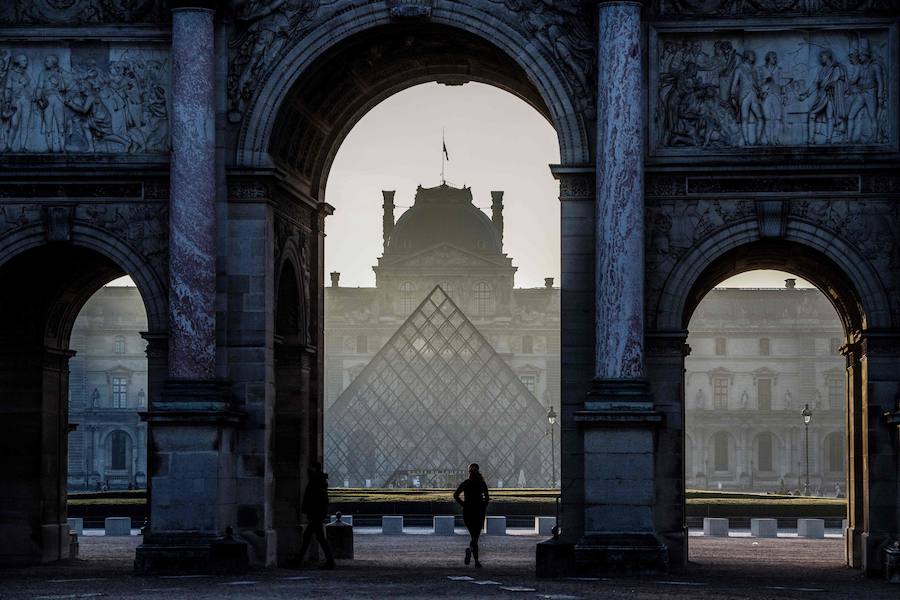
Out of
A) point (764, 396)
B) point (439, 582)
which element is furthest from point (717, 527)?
point (764, 396)

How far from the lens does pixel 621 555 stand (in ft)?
92.4

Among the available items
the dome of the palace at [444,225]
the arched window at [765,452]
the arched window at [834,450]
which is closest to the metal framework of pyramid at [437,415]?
the arched window at [765,452]

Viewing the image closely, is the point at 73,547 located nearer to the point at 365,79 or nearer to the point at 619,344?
the point at 365,79

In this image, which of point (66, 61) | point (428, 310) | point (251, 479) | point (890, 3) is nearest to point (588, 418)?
point (251, 479)

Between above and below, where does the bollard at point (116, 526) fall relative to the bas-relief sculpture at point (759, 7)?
below

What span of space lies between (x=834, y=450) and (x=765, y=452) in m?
4.43

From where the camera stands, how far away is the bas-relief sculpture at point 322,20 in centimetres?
2994

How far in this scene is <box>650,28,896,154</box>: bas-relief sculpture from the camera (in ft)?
98.0

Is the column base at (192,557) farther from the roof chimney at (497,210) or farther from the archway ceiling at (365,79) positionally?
the roof chimney at (497,210)

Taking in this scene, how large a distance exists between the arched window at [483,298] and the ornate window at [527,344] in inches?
128

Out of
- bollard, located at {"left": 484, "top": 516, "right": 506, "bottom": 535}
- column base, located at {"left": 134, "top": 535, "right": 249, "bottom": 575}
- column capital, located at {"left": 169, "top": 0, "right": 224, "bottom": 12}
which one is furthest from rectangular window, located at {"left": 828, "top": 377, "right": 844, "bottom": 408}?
column base, located at {"left": 134, "top": 535, "right": 249, "bottom": 575}

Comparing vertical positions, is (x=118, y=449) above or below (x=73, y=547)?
above

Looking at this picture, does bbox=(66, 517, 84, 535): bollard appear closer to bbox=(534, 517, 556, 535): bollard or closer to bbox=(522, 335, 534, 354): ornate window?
bbox=(534, 517, 556, 535): bollard

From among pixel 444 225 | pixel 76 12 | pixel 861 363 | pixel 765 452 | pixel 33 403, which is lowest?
pixel 765 452
